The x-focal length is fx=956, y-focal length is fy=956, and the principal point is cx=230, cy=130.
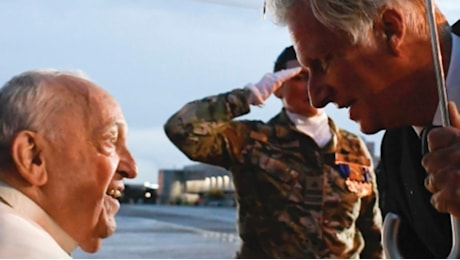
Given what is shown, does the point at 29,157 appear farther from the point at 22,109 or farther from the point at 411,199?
the point at 411,199

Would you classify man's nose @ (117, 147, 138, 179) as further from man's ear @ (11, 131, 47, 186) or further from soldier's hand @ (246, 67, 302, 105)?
soldier's hand @ (246, 67, 302, 105)

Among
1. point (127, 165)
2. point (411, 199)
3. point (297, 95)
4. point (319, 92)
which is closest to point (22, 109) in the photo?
point (127, 165)

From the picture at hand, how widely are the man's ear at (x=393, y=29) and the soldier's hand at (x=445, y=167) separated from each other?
14.1 inches

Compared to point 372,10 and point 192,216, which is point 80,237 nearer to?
point 372,10

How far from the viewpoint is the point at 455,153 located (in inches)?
29.2

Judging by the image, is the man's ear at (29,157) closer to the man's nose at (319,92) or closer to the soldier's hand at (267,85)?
the man's nose at (319,92)

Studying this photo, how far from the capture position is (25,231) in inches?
39.9

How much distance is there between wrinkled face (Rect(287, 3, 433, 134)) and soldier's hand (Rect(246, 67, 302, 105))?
1.20 meters

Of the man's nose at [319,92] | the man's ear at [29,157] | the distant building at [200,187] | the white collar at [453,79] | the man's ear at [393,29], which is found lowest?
the distant building at [200,187]

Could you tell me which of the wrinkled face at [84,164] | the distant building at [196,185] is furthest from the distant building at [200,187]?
the wrinkled face at [84,164]

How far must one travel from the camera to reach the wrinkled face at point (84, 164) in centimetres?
116

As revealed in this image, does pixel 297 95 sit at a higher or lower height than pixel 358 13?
lower

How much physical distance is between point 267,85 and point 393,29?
1227 mm

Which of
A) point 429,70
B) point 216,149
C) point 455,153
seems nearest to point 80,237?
point 429,70
